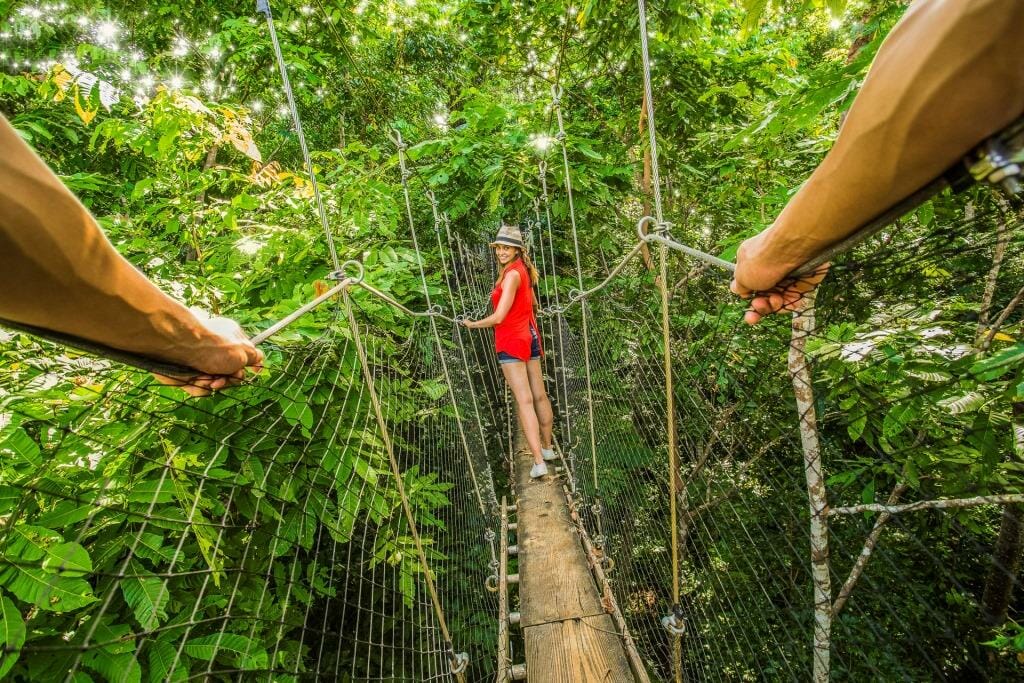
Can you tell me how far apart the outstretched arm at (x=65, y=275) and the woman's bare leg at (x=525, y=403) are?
202 centimetres

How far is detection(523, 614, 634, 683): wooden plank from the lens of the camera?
1418 mm

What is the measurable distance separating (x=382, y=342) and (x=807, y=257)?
57.9 inches

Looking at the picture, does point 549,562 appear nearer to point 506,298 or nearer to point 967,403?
point 506,298

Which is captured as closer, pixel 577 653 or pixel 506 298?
pixel 577 653

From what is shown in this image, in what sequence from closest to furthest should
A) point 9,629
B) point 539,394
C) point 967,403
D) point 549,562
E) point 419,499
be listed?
point 9,629
point 967,403
point 419,499
point 549,562
point 539,394

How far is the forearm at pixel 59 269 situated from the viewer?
0.32 m

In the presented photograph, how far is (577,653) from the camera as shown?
1.49 metres

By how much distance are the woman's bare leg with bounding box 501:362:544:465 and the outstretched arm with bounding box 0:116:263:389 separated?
79.7 inches

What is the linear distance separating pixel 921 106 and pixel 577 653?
5.48ft

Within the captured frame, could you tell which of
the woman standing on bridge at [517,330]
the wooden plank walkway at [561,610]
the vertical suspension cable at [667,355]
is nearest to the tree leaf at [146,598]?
the vertical suspension cable at [667,355]

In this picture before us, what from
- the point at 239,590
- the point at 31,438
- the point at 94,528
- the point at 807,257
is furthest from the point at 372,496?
the point at 807,257

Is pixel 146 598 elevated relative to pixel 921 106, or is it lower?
lower

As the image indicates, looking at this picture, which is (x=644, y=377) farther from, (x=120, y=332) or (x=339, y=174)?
(x=120, y=332)

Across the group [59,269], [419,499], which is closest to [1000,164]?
[59,269]
